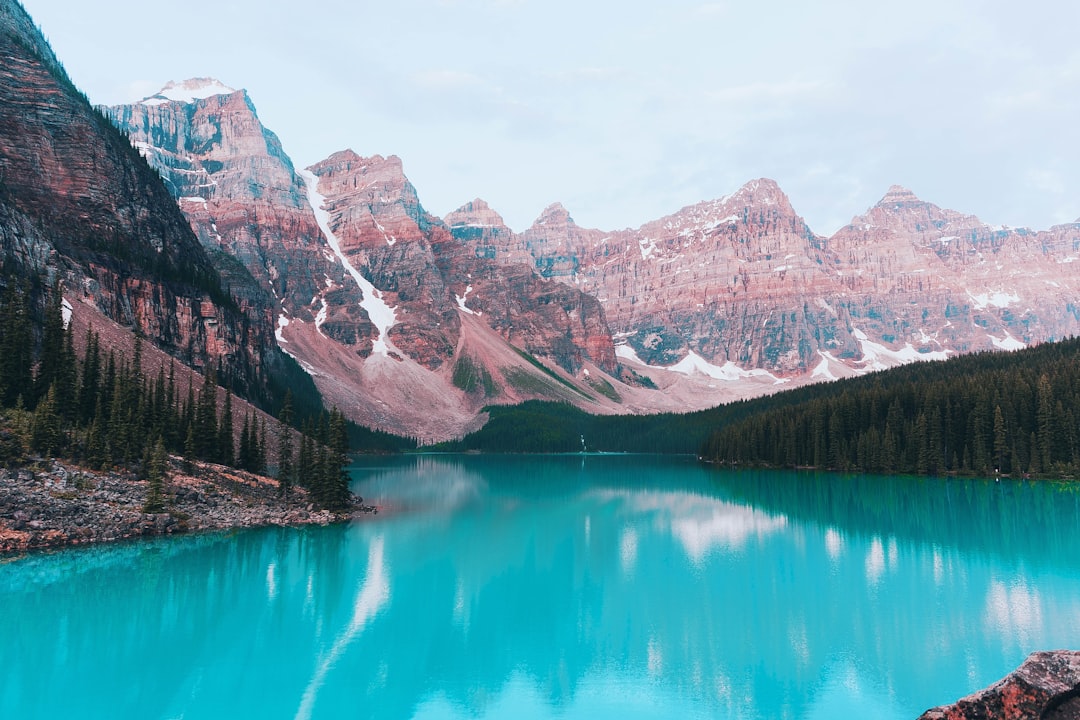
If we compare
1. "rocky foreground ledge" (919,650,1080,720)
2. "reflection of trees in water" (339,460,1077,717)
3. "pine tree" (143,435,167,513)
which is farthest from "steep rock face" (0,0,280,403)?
"rocky foreground ledge" (919,650,1080,720)

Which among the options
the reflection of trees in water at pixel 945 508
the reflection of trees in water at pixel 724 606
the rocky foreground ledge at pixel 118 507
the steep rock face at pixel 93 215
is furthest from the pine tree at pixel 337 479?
the steep rock face at pixel 93 215

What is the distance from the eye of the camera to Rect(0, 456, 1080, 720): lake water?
18516 millimetres

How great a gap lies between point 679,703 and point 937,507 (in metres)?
45.6

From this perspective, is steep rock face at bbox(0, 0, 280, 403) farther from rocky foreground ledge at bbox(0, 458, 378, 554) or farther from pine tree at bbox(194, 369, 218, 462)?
rocky foreground ledge at bbox(0, 458, 378, 554)

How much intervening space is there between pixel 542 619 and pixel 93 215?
93.9 m

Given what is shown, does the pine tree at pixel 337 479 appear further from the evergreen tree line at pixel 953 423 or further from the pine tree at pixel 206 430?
the evergreen tree line at pixel 953 423

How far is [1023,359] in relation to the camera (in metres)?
93.3

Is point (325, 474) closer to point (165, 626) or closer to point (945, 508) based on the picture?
point (165, 626)

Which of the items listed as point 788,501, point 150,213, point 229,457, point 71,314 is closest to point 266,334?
point 150,213

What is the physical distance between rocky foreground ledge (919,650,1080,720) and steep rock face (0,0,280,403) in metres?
85.2

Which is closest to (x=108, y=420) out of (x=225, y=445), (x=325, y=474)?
(x=225, y=445)

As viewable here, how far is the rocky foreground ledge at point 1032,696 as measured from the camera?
664cm

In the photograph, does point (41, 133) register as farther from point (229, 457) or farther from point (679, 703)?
point (679, 703)

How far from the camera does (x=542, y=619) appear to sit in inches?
1042
